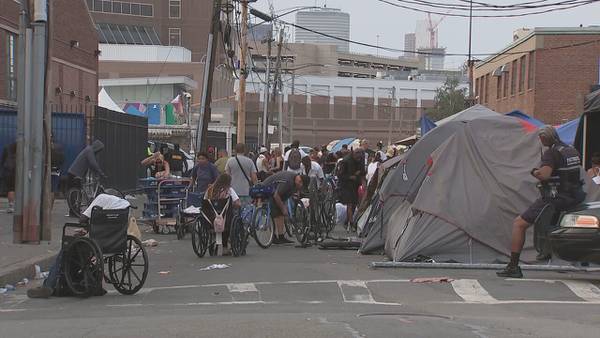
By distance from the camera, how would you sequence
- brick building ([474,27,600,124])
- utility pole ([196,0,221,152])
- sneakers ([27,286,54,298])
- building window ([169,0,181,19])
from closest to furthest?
sneakers ([27,286,54,298]) < utility pole ([196,0,221,152]) < brick building ([474,27,600,124]) < building window ([169,0,181,19])

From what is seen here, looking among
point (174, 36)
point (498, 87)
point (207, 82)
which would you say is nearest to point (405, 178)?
point (207, 82)

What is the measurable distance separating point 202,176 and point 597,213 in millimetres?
7855

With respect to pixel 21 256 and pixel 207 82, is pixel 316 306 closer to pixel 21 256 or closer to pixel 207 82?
pixel 21 256

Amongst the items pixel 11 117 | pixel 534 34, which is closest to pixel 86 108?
pixel 11 117

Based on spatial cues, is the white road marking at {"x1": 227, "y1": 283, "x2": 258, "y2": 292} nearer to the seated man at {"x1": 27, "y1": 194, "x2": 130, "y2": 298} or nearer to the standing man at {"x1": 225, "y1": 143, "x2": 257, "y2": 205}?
the seated man at {"x1": 27, "y1": 194, "x2": 130, "y2": 298}

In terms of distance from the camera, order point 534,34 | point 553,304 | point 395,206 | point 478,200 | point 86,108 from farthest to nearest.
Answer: point 534,34 → point 86,108 → point 395,206 → point 478,200 → point 553,304

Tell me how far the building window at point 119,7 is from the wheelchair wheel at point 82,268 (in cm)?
7942

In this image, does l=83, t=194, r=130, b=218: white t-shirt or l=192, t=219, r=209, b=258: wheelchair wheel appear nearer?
l=83, t=194, r=130, b=218: white t-shirt

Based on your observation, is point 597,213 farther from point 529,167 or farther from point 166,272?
point 166,272

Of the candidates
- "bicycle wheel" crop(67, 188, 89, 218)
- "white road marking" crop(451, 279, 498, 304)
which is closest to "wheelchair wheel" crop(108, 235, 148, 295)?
"white road marking" crop(451, 279, 498, 304)

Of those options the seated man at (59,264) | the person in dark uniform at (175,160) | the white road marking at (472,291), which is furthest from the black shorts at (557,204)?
Answer: the person in dark uniform at (175,160)

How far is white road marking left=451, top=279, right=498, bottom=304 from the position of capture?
8.45m

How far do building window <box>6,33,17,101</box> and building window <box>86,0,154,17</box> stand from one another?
62.7 meters

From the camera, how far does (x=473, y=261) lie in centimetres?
1084
